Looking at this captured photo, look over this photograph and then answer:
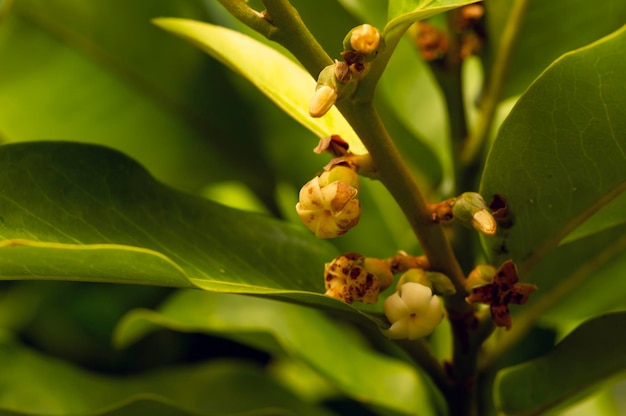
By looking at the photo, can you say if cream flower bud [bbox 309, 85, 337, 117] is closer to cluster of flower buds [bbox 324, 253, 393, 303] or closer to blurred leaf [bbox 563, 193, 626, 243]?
cluster of flower buds [bbox 324, 253, 393, 303]

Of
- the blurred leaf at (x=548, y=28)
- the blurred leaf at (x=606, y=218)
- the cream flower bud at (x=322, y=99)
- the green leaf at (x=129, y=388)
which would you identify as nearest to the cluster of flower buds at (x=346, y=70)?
the cream flower bud at (x=322, y=99)

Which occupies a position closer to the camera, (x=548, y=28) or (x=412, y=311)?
(x=412, y=311)

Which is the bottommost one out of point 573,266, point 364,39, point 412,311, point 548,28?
point 412,311

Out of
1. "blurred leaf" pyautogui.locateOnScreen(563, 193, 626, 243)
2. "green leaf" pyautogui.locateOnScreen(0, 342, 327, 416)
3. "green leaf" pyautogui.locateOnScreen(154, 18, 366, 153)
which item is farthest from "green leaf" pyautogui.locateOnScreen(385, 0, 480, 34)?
"green leaf" pyautogui.locateOnScreen(0, 342, 327, 416)

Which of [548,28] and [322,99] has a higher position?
[548,28]

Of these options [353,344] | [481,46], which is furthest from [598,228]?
[353,344]

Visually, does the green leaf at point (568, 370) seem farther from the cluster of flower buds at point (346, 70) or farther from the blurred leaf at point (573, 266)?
the cluster of flower buds at point (346, 70)

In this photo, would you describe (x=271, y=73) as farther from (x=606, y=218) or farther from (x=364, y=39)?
(x=606, y=218)

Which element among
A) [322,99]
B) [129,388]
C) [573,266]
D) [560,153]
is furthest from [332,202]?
[129,388]
